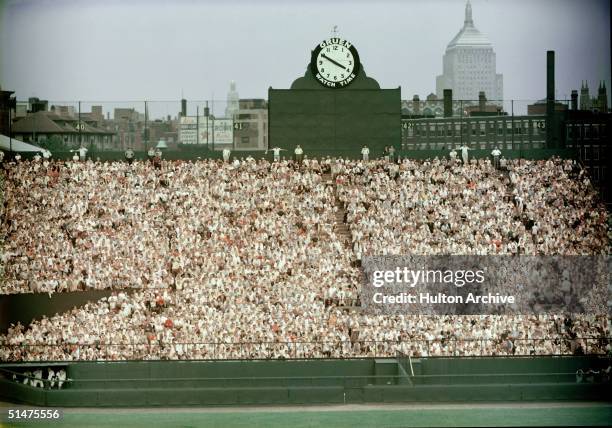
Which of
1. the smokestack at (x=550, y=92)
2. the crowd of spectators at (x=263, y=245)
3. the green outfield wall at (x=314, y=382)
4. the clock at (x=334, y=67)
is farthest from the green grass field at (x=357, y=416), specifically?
the smokestack at (x=550, y=92)

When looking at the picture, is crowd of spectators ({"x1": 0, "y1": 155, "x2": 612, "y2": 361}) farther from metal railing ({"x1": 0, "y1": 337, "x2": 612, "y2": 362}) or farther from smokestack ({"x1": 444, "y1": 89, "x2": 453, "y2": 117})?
smokestack ({"x1": 444, "y1": 89, "x2": 453, "y2": 117})

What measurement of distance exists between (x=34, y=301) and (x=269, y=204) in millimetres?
11338

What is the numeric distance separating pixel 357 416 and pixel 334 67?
23128 mm

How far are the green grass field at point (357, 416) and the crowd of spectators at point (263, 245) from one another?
3.27m

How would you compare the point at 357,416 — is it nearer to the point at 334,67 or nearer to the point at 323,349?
the point at 323,349

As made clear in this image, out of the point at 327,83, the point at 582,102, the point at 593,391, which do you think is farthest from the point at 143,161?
the point at 582,102

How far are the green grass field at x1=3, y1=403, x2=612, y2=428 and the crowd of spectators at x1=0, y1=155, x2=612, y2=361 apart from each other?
3275 mm

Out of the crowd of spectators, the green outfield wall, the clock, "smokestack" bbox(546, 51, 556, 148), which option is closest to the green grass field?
the green outfield wall

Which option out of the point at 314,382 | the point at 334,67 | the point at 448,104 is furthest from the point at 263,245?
the point at 448,104

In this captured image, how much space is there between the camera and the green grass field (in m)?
30.9

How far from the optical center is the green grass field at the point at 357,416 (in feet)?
101

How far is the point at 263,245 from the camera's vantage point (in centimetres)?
4231

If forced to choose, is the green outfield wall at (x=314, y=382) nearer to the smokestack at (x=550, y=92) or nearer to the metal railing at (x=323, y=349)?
the metal railing at (x=323, y=349)

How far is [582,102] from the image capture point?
77.1 metres
